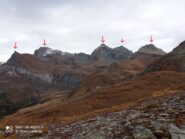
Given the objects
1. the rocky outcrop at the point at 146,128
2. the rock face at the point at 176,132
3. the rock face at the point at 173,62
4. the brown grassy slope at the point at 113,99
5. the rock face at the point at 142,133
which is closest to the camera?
the rock face at the point at 176,132

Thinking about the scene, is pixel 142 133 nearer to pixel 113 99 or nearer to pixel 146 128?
pixel 146 128

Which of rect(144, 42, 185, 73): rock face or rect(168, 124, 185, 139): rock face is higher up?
rect(144, 42, 185, 73): rock face

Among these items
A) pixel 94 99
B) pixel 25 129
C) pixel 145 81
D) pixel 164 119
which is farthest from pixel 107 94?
pixel 164 119

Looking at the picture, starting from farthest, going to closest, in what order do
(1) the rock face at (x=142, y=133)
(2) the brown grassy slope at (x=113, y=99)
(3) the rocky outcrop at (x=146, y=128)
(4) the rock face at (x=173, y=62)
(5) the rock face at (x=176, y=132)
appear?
(4) the rock face at (x=173, y=62) < (2) the brown grassy slope at (x=113, y=99) < (3) the rocky outcrop at (x=146, y=128) < (1) the rock face at (x=142, y=133) < (5) the rock face at (x=176, y=132)

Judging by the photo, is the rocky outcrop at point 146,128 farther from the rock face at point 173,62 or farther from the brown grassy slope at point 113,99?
the rock face at point 173,62

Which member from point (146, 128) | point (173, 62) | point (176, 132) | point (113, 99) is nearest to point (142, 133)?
point (146, 128)

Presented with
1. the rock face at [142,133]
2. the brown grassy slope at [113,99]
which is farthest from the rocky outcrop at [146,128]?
the brown grassy slope at [113,99]

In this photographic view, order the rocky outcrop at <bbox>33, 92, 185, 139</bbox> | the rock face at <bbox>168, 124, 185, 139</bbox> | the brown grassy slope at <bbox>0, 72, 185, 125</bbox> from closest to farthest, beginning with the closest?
the rock face at <bbox>168, 124, 185, 139</bbox> → the rocky outcrop at <bbox>33, 92, 185, 139</bbox> → the brown grassy slope at <bbox>0, 72, 185, 125</bbox>

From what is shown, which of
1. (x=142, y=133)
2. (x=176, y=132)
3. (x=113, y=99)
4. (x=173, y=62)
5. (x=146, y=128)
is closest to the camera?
(x=176, y=132)

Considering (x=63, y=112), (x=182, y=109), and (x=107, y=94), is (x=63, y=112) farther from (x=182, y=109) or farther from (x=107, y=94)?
(x=182, y=109)

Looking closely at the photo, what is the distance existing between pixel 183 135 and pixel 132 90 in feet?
158

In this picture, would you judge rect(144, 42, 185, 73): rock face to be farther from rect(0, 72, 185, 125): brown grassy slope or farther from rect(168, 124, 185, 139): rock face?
rect(168, 124, 185, 139): rock face

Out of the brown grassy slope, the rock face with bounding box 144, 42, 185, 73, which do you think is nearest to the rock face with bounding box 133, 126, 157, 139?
the brown grassy slope

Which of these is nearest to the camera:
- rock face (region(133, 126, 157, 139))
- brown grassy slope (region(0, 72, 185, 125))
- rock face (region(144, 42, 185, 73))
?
rock face (region(133, 126, 157, 139))
